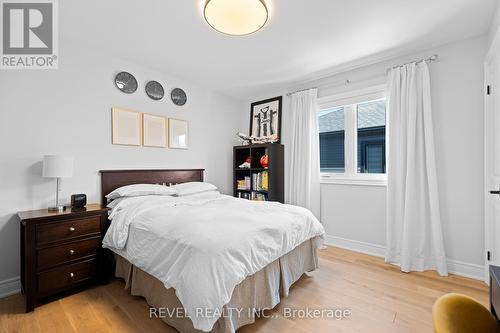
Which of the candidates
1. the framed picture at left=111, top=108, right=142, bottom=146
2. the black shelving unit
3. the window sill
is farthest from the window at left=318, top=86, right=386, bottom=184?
the framed picture at left=111, top=108, right=142, bottom=146

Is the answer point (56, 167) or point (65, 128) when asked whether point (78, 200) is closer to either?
point (56, 167)

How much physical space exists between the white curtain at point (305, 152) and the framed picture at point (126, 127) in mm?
2298

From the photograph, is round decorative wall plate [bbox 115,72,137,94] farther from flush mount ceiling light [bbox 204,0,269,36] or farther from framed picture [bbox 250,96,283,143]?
framed picture [bbox 250,96,283,143]

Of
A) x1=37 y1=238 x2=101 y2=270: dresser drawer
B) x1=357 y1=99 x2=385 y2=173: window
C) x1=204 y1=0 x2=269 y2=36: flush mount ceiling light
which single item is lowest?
x1=37 y1=238 x2=101 y2=270: dresser drawer

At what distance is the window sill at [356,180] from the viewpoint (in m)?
3.04

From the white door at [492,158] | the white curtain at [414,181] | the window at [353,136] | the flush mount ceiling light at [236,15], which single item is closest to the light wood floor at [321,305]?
the white curtain at [414,181]

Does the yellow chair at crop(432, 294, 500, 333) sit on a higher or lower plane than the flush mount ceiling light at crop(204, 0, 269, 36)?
lower

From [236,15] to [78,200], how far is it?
2.31m

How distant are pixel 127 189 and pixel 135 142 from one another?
744 mm

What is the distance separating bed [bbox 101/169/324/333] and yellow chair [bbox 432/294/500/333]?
981 millimetres

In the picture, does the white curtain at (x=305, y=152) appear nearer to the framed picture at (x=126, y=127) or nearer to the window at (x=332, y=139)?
the window at (x=332, y=139)

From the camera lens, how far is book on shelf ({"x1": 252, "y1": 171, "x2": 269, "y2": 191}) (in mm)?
3771

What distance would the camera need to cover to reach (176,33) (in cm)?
237

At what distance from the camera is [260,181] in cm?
388
